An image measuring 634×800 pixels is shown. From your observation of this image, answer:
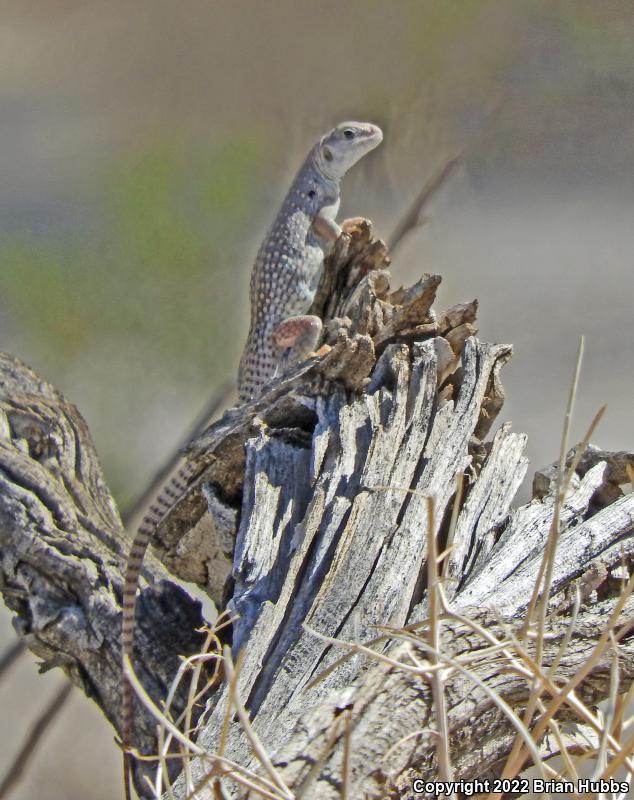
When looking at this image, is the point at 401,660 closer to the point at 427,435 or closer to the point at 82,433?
the point at 427,435

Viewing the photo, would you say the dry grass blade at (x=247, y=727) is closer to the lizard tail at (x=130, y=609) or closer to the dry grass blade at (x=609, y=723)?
the dry grass blade at (x=609, y=723)

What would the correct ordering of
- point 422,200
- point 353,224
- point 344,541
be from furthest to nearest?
point 422,200, point 353,224, point 344,541

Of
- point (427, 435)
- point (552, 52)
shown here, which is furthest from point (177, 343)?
point (427, 435)

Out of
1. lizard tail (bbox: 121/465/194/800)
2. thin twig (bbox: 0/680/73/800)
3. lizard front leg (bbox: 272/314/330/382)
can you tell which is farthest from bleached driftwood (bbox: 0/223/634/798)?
thin twig (bbox: 0/680/73/800)

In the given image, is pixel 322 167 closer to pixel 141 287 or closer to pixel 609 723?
pixel 141 287

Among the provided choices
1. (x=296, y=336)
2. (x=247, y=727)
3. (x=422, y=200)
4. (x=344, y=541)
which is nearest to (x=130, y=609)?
(x=344, y=541)

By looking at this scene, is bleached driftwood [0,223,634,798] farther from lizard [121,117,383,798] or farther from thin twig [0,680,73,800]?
thin twig [0,680,73,800]
